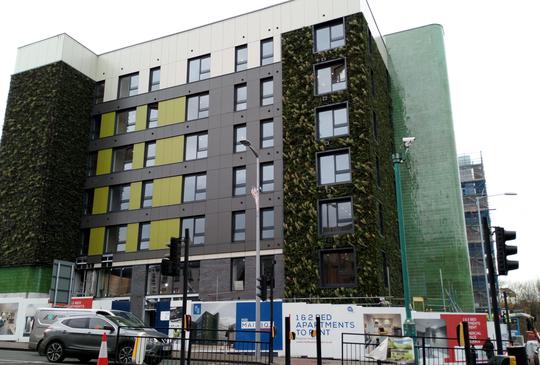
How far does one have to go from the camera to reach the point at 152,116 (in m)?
41.1

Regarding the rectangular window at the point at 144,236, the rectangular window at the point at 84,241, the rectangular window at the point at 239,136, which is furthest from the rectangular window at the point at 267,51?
the rectangular window at the point at 84,241

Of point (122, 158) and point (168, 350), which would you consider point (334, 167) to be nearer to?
point (122, 158)

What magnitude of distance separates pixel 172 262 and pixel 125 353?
4.22 metres

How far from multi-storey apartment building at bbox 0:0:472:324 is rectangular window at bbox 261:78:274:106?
3.3 inches

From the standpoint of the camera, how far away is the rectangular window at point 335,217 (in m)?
31.7

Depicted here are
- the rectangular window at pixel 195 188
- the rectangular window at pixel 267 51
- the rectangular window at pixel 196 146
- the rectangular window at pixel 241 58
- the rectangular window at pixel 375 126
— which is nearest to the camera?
the rectangular window at pixel 375 126

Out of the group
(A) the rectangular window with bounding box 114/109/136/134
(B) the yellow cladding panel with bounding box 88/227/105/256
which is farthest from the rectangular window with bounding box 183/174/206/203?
(A) the rectangular window with bounding box 114/109/136/134

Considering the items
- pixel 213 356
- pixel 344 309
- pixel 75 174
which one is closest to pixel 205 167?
pixel 75 174

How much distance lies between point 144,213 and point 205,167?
5947 mm

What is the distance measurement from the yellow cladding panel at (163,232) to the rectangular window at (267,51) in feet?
42.8

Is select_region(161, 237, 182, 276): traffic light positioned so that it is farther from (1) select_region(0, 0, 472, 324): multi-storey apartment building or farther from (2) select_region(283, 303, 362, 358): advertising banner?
(1) select_region(0, 0, 472, 324): multi-storey apartment building

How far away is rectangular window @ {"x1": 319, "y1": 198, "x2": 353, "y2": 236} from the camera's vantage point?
3174 centimetres

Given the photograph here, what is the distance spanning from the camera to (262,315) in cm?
2583

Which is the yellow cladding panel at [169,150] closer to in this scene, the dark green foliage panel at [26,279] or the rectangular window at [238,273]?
the rectangular window at [238,273]
